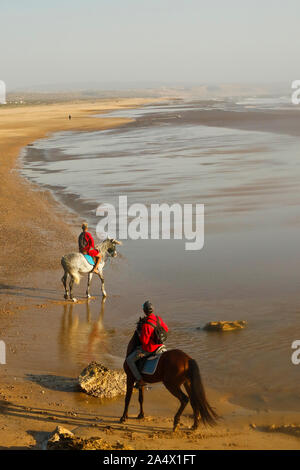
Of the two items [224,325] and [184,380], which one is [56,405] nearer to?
[184,380]

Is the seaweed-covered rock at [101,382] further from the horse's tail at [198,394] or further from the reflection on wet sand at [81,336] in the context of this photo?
the horse's tail at [198,394]

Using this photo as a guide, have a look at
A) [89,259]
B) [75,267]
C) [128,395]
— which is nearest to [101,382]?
[128,395]

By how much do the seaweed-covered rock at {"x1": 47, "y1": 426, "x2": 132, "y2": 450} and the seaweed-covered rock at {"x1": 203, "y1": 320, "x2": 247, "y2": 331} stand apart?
507 centimetres

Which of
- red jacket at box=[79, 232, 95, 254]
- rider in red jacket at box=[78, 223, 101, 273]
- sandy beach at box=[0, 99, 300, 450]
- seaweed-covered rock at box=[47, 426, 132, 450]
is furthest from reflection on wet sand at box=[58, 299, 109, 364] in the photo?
seaweed-covered rock at box=[47, 426, 132, 450]

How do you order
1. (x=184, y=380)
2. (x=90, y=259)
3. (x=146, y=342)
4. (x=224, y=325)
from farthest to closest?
(x=90, y=259), (x=224, y=325), (x=146, y=342), (x=184, y=380)

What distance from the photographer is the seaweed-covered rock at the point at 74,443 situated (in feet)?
23.6

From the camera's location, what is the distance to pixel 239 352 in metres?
11.3

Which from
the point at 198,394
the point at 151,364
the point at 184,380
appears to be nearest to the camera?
the point at 198,394

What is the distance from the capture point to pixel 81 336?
12375mm

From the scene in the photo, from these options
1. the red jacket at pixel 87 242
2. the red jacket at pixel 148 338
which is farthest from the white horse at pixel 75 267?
the red jacket at pixel 148 338

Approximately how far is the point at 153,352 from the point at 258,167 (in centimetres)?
2431

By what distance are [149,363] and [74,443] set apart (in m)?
1.74
